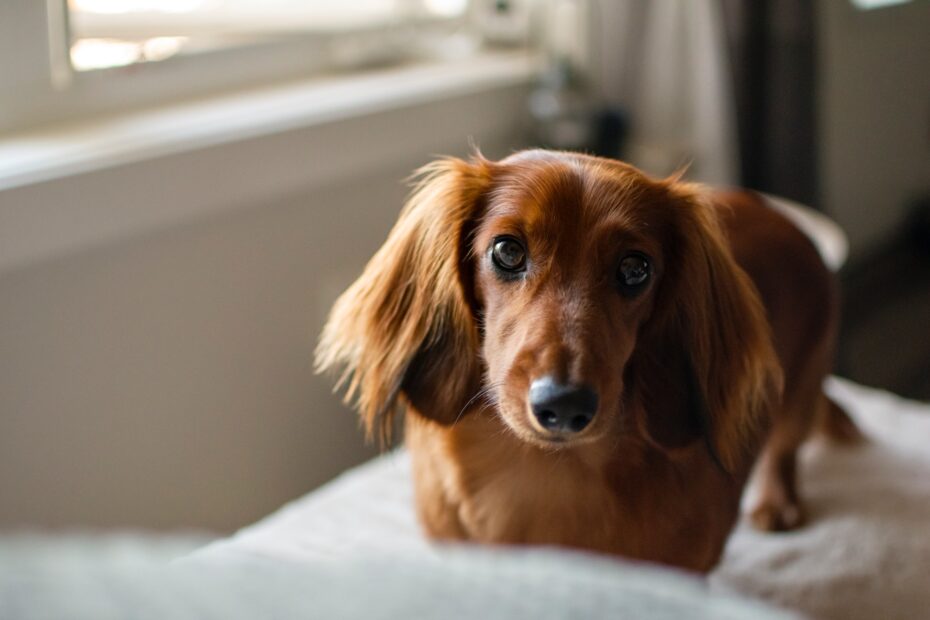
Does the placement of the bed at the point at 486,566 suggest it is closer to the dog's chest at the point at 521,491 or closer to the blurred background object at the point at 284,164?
the dog's chest at the point at 521,491

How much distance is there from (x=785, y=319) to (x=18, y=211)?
1.04 m

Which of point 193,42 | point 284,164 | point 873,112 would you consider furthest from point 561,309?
point 873,112

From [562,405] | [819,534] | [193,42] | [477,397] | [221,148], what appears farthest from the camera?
[193,42]

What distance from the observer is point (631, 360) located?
1129 millimetres

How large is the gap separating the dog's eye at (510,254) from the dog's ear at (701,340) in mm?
178

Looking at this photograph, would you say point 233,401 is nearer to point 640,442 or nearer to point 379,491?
point 379,491

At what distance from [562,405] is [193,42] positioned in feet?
4.17

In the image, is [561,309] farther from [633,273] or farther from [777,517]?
[777,517]

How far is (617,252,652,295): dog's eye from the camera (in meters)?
1.05

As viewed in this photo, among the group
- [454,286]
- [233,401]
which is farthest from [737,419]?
[233,401]

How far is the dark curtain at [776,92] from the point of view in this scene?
2.00 metres

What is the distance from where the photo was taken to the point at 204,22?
1906mm

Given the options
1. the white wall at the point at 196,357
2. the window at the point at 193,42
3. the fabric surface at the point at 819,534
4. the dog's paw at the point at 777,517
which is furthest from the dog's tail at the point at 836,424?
the window at the point at 193,42

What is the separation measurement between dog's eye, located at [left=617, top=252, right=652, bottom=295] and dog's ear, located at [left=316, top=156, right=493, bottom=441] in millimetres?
178
